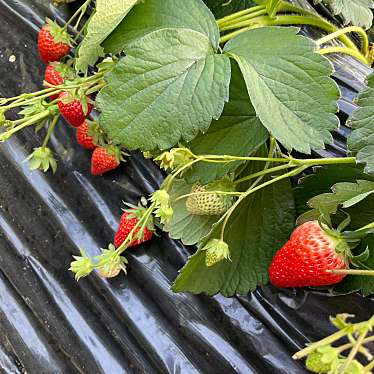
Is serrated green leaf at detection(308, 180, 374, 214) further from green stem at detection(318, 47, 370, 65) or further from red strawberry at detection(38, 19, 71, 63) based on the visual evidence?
red strawberry at detection(38, 19, 71, 63)

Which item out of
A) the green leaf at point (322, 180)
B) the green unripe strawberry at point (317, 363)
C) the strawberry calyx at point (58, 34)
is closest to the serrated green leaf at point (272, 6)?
the green leaf at point (322, 180)

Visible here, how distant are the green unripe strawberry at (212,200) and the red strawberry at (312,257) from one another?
0.29ft

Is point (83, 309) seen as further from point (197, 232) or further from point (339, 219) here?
point (339, 219)

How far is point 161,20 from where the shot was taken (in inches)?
28.6

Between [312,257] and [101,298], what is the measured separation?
363 mm

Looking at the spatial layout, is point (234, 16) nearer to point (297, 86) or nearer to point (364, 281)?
point (297, 86)

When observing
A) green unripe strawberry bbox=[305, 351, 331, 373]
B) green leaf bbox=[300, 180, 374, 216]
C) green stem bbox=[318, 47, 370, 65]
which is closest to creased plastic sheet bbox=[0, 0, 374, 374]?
green stem bbox=[318, 47, 370, 65]

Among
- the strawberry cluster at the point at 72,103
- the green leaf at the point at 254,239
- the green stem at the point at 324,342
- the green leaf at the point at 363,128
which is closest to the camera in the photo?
the green stem at the point at 324,342

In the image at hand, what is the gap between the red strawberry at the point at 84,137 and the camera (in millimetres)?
944

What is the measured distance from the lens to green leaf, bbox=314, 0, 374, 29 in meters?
0.84

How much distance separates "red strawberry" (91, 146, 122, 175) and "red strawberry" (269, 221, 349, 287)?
1.02 ft

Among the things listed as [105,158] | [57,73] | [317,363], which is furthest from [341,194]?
[57,73]

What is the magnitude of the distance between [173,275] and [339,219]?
0.26m

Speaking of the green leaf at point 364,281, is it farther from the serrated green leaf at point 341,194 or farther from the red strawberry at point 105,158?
the red strawberry at point 105,158
